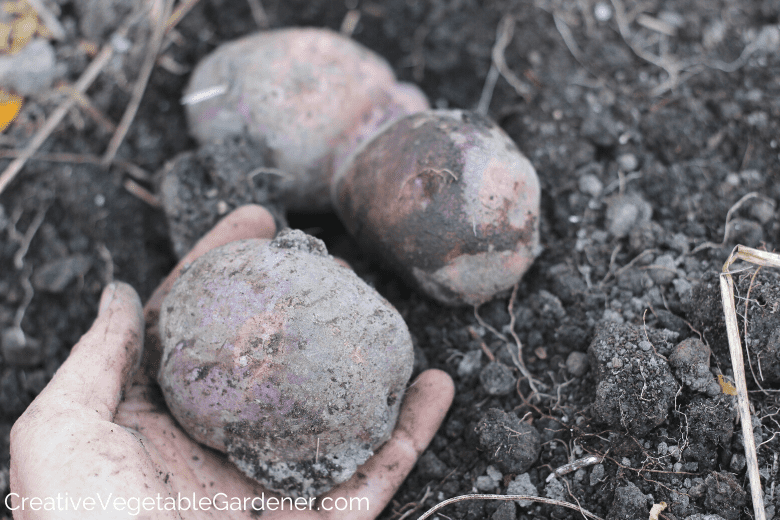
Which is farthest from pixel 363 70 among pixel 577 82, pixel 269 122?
pixel 577 82

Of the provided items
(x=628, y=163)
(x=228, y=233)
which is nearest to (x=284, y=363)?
(x=228, y=233)

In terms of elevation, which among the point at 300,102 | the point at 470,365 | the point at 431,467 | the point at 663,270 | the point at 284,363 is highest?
the point at 300,102

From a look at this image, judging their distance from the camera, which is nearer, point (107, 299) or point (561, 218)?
point (107, 299)

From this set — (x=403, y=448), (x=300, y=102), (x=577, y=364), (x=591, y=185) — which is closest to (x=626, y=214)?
(x=591, y=185)

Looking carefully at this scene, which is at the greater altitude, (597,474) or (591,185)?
(591,185)

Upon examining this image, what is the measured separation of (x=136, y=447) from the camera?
146 cm

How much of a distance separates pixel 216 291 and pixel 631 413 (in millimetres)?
1235

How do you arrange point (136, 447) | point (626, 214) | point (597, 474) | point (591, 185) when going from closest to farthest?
point (136, 447)
point (597, 474)
point (626, 214)
point (591, 185)

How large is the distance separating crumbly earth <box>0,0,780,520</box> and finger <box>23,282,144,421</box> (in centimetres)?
48

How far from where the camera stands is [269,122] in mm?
2139

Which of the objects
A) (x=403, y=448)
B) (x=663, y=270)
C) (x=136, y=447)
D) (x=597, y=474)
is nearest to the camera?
(x=136, y=447)

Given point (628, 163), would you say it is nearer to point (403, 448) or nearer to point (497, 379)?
point (497, 379)

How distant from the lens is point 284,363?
149 centimetres

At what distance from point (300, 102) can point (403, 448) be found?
1.33m
